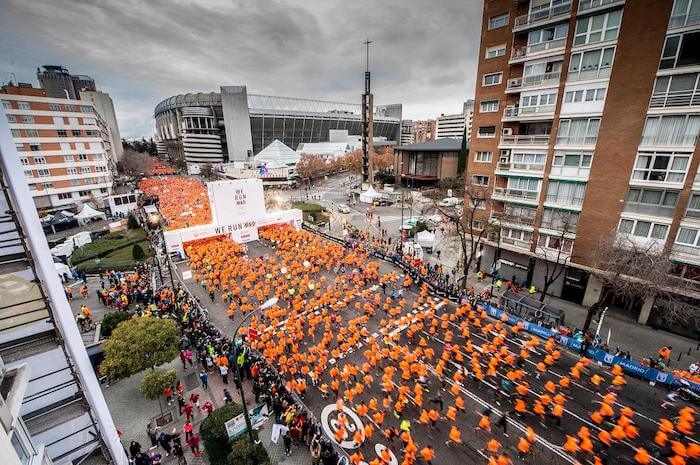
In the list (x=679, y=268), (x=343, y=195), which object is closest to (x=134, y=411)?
(x=679, y=268)

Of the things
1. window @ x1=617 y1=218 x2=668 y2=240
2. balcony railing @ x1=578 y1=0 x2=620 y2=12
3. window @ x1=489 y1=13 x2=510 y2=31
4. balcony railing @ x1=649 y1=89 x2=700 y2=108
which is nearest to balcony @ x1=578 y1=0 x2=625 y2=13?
balcony railing @ x1=578 y1=0 x2=620 y2=12

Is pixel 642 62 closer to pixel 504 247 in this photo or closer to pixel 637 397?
pixel 504 247

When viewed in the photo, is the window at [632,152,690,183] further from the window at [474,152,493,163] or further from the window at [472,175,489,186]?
the window at [472,175,489,186]

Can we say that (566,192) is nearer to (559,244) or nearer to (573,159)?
(573,159)

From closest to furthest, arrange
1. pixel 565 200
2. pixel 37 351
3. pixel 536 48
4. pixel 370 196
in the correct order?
pixel 37 351, pixel 536 48, pixel 565 200, pixel 370 196

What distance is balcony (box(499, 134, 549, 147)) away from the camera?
2330 cm

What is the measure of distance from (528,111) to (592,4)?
685cm

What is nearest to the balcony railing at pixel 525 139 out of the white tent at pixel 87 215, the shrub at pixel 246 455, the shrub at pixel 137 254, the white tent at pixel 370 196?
the shrub at pixel 246 455

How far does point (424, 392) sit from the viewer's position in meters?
15.8

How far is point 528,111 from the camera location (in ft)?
77.9

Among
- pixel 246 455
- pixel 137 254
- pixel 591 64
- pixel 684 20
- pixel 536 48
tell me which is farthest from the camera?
pixel 137 254

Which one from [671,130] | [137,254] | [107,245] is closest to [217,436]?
[137,254]

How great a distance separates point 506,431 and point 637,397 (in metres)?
7.93

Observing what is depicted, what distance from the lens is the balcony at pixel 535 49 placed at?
21.5 m
